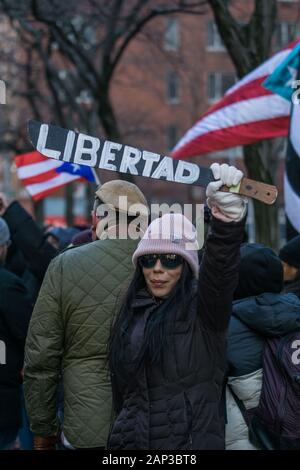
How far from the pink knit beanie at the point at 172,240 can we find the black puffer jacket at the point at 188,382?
0.18 meters

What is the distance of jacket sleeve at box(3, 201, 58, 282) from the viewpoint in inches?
226

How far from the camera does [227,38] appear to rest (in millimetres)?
9711

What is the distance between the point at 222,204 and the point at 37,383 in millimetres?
1512

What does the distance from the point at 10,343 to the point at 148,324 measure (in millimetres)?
2080

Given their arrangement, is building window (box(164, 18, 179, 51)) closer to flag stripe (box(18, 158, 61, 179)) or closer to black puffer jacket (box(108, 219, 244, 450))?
flag stripe (box(18, 158, 61, 179))

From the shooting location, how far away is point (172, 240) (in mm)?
3631

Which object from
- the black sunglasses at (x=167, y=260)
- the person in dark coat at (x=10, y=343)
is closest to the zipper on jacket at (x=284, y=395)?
the black sunglasses at (x=167, y=260)

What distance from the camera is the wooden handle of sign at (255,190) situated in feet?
10.3

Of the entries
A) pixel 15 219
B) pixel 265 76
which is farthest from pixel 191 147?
pixel 15 219

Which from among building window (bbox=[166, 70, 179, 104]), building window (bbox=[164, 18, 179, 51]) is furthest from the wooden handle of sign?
building window (bbox=[166, 70, 179, 104])

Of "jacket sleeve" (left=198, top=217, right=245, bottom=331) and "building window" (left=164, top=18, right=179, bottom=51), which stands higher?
"building window" (left=164, top=18, right=179, bottom=51)

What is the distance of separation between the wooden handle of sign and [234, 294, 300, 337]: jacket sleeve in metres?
0.95

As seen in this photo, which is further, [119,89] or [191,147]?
[119,89]
